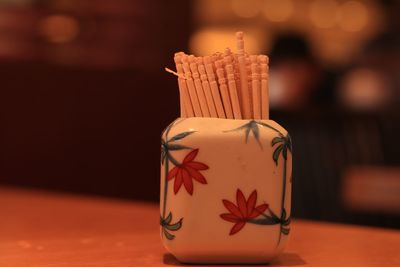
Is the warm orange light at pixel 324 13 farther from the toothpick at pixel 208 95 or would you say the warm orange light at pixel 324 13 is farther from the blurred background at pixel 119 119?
the toothpick at pixel 208 95

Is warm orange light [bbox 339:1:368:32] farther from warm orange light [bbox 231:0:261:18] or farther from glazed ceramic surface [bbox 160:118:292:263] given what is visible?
glazed ceramic surface [bbox 160:118:292:263]

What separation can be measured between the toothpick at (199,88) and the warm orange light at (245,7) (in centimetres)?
351

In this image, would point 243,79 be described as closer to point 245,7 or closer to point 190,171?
point 190,171

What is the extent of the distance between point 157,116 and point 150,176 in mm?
188

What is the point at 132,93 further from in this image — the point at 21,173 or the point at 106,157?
the point at 21,173

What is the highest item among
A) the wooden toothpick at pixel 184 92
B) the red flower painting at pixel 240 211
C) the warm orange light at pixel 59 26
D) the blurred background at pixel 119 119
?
the wooden toothpick at pixel 184 92

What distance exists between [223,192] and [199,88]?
0.37ft

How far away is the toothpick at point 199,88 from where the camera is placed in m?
0.77

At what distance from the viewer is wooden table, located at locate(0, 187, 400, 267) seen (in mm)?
775

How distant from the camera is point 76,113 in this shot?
2.22 m

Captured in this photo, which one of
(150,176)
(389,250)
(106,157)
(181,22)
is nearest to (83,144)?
(106,157)

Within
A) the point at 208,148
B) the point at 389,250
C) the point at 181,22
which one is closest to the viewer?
the point at 208,148

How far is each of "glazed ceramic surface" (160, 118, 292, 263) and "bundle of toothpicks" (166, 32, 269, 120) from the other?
0.03 metres

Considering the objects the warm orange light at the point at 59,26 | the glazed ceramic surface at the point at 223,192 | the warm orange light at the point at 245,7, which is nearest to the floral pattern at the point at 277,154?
the glazed ceramic surface at the point at 223,192
